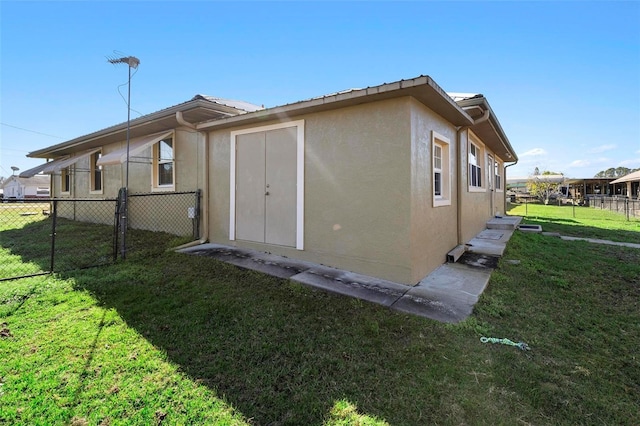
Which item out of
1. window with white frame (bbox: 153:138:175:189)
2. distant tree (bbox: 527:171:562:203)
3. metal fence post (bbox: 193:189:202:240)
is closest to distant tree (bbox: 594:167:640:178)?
distant tree (bbox: 527:171:562:203)

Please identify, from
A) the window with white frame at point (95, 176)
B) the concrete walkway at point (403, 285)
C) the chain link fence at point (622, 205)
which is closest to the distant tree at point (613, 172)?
the chain link fence at point (622, 205)

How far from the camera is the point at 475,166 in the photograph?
8.85 metres

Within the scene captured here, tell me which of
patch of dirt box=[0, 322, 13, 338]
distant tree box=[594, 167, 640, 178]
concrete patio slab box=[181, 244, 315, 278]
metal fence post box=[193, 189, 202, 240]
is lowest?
patch of dirt box=[0, 322, 13, 338]

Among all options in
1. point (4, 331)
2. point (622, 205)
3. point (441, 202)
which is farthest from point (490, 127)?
point (622, 205)

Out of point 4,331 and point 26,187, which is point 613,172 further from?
point 26,187

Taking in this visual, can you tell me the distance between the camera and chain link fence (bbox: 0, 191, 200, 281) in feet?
17.3

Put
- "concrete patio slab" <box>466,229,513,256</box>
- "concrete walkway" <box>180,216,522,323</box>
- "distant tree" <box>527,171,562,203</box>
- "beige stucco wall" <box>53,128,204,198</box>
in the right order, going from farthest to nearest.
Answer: "distant tree" <box>527,171,562,203</box> → "beige stucco wall" <box>53,128,204,198</box> → "concrete patio slab" <box>466,229,513,256</box> → "concrete walkway" <box>180,216,522,323</box>

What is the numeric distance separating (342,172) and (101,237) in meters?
7.35

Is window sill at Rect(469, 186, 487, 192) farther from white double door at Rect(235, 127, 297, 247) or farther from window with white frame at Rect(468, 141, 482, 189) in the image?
white double door at Rect(235, 127, 297, 247)

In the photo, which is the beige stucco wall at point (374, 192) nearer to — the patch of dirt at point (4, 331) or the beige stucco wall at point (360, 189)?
the beige stucco wall at point (360, 189)

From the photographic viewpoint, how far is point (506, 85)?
10.6 metres

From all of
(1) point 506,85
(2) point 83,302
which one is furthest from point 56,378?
(1) point 506,85

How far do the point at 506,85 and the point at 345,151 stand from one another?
943 cm

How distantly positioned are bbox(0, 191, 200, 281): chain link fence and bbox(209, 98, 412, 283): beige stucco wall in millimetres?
3570
